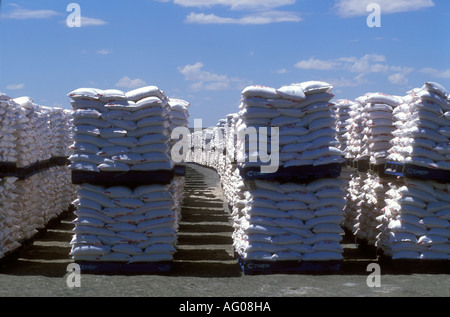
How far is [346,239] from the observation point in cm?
1059

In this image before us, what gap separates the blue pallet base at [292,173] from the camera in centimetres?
756

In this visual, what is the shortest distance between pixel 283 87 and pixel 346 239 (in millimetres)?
4019

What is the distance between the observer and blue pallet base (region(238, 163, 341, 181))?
7.56m

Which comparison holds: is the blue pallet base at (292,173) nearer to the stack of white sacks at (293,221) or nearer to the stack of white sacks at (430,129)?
the stack of white sacks at (293,221)

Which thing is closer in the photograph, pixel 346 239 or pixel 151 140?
pixel 151 140

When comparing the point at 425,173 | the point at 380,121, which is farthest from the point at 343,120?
the point at 425,173

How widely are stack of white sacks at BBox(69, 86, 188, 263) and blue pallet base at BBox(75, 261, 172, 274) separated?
0.07 metres

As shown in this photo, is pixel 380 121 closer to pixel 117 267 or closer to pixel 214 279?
pixel 214 279

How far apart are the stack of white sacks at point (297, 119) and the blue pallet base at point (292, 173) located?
61mm

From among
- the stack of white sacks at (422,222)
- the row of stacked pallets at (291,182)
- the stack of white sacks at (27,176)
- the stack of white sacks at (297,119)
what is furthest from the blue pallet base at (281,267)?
the stack of white sacks at (27,176)

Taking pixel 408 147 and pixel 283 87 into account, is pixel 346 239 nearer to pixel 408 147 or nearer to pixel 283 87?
pixel 408 147

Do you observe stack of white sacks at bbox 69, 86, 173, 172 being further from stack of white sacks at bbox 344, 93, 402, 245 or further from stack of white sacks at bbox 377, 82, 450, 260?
stack of white sacks at bbox 344, 93, 402, 245

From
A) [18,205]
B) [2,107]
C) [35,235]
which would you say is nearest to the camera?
[2,107]
